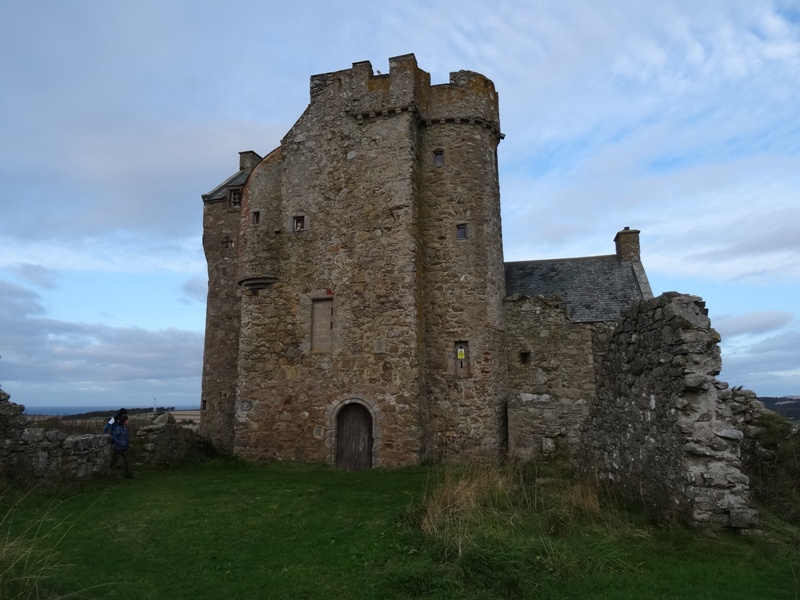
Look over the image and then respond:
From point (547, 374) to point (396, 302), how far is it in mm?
5550

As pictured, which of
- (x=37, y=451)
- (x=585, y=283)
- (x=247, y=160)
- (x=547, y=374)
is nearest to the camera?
(x=37, y=451)

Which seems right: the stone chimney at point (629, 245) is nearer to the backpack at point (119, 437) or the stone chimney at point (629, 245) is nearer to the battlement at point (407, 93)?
the battlement at point (407, 93)

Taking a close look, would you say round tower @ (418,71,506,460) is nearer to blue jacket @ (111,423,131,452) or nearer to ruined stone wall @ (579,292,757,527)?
ruined stone wall @ (579,292,757,527)

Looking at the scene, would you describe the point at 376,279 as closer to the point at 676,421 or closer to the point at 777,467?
the point at 676,421

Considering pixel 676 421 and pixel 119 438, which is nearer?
pixel 676 421

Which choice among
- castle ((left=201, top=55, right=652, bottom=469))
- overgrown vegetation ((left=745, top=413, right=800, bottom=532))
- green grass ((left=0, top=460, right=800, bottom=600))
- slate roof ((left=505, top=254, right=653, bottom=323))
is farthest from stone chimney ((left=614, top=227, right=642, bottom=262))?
green grass ((left=0, top=460, right=800, bottom=600))

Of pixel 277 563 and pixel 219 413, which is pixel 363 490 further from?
pixel 219 413

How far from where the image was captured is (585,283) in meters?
20.0

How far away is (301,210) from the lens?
18.6m

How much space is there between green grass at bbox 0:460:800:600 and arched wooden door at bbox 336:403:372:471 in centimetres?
598

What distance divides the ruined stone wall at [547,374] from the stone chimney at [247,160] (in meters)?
13.1

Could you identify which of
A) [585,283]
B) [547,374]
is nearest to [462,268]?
[547,374]

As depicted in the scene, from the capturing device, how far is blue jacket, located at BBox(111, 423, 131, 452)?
45.6ft

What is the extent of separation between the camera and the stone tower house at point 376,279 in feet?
55.7
